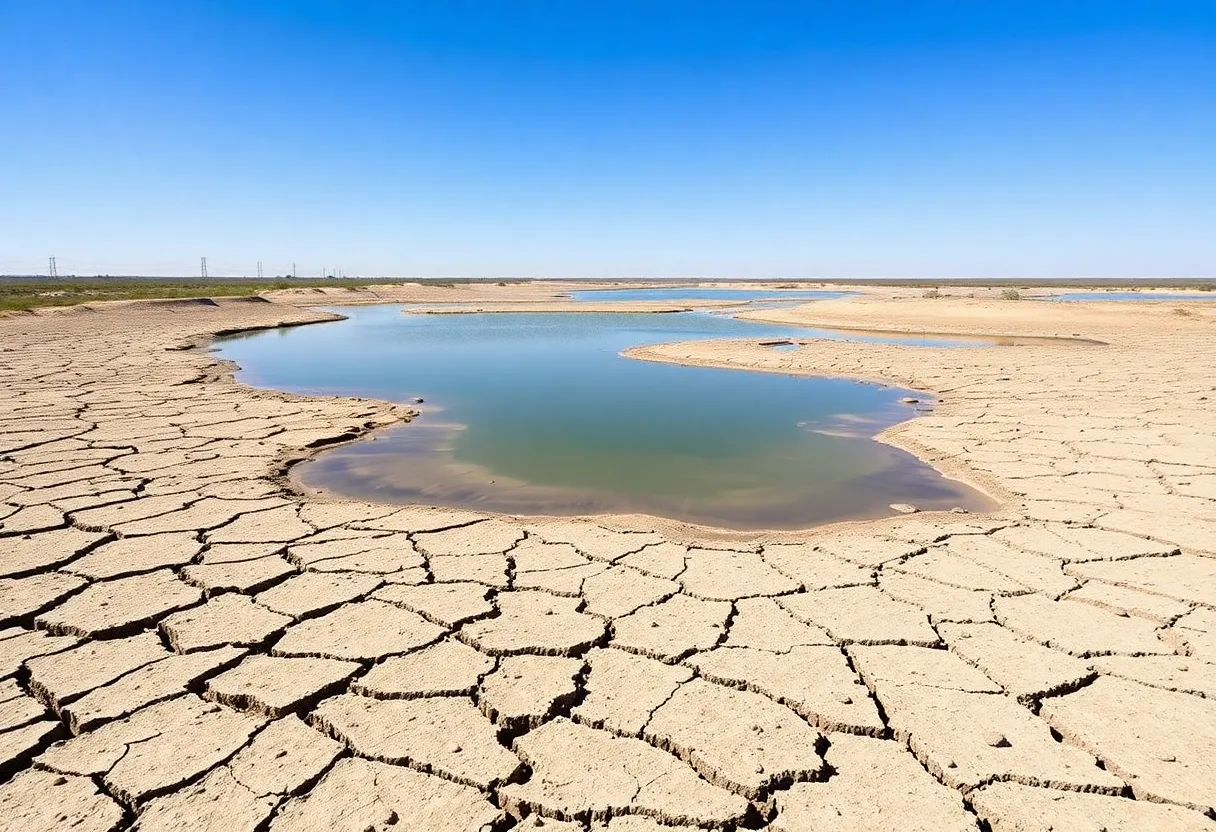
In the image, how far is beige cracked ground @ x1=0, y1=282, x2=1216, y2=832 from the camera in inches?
68.0

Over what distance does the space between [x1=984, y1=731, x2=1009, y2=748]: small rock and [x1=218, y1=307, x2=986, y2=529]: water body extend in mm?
1914

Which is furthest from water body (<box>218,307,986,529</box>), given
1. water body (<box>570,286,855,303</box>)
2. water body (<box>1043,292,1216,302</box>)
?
water body (<box>1043,292,1216,302</box>)

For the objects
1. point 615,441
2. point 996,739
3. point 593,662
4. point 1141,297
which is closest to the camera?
point 996,739

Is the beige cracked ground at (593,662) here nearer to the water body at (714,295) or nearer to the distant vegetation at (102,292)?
the distant vegetation at (102,292)

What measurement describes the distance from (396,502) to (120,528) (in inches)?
56.3

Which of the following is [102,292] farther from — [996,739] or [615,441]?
[996,739]

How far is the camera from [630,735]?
1964 mm

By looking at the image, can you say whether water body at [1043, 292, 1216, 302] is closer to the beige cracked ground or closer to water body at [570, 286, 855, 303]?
water body at [570, 286, 855, 303]

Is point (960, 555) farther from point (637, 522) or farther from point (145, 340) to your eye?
point (145, 340)

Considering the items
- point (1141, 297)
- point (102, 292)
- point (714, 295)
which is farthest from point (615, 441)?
point (1141, 297)

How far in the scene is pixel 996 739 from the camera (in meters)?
1.93

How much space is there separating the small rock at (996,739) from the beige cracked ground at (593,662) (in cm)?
3

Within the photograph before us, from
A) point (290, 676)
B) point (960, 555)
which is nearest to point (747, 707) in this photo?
point (290, 676)

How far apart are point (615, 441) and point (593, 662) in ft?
11.7
